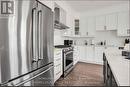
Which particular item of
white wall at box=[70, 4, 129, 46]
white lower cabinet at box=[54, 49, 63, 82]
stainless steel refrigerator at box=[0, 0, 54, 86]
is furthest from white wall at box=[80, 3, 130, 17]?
stainless steel refrigerator at box=[0, 0, 54, 86]

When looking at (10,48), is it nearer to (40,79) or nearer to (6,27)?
(6,27)

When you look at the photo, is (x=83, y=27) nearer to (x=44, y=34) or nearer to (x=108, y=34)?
(x=108, y=34)

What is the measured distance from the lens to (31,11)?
1627 millimetres

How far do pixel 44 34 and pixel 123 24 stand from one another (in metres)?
4.23

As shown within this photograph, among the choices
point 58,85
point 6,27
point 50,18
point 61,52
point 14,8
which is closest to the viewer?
point 6,27

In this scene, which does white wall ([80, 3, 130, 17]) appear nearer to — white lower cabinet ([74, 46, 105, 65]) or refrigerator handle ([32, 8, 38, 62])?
white lower cabinet ([74, 46, 105, 65])

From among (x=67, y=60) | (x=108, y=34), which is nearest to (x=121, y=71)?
(x=67, y=60)

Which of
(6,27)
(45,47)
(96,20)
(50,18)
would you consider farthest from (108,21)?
(6,27)

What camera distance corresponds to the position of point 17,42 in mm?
1387

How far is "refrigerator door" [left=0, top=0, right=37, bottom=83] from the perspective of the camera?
1.24m

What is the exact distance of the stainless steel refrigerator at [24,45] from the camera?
4.12 ft

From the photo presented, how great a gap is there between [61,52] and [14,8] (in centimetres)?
201

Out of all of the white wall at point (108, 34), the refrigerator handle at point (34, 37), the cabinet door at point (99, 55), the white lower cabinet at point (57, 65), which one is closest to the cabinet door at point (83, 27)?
the white wall at point (108, 34)

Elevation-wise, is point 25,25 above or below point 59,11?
below
